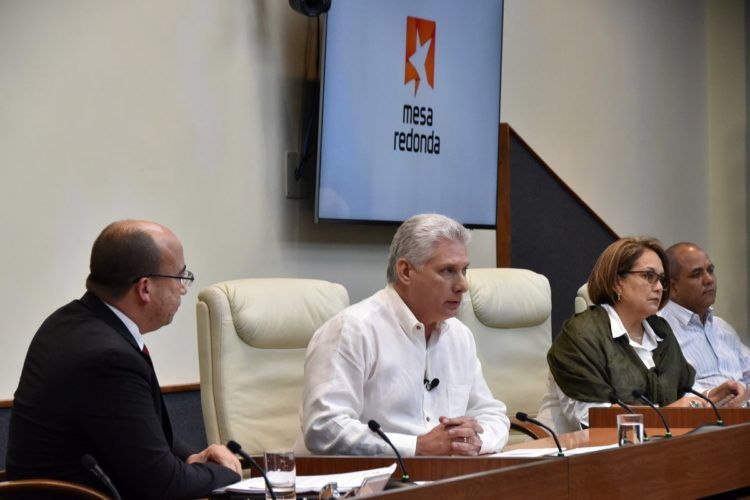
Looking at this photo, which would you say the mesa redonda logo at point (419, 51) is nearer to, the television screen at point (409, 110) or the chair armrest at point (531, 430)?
the television screen at point (409, 110)

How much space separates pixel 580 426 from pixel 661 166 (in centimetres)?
337

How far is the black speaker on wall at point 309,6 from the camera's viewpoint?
410 centimetres

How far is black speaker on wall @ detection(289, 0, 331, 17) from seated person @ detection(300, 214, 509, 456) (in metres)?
1.50

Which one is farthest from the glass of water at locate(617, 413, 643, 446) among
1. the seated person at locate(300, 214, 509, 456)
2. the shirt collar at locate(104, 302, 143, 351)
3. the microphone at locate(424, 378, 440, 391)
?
the shirt collar at locate(104, 302, 143, 351)

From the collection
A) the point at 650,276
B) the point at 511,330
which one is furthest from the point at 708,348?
the point at 650,276

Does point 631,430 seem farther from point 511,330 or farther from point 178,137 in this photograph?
point 178,137

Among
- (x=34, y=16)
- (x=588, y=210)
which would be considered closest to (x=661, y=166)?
(x=588, y=210)

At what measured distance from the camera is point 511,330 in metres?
4.11

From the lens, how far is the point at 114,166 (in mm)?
3744

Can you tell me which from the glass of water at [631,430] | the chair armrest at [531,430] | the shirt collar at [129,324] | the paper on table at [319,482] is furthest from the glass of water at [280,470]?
the chair armrest at [531,430]

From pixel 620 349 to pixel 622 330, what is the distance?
0.06 meters

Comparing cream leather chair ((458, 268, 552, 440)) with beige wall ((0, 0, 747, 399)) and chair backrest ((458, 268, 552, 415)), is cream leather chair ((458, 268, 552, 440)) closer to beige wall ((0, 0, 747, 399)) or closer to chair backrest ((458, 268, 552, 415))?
chair backrest ((458, 268, 552, 415))

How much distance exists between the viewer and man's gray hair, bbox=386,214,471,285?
113 inches

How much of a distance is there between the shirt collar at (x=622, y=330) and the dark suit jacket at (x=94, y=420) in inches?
67.1
